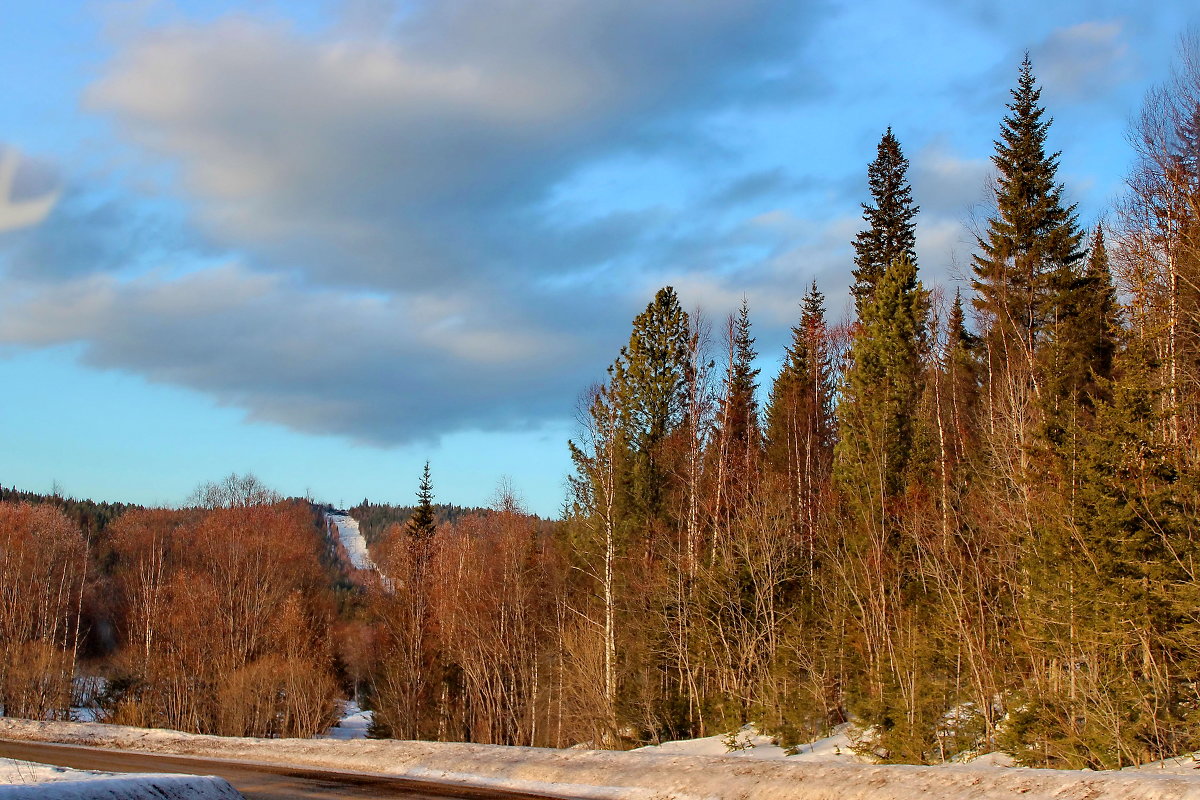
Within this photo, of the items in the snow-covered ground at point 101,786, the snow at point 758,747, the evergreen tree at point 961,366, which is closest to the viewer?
the snow-covered ground at point 101,786

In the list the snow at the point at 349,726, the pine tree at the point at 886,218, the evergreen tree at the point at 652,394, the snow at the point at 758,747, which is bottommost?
the snow at the point at 349,726

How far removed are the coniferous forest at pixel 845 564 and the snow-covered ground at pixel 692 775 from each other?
4332mm

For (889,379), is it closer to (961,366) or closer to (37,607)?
(961,366)

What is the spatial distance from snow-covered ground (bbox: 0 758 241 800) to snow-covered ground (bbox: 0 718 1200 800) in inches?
191

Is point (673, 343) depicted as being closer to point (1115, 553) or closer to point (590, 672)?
point (590, 672)

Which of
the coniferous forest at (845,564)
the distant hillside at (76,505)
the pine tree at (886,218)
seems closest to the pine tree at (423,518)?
the coniferous forest at (845,564)

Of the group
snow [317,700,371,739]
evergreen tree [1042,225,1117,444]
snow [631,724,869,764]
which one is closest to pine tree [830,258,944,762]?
snow [631,724,869,764]

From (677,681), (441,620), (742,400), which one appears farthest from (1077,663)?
(441,620)

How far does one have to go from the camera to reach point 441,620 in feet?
159

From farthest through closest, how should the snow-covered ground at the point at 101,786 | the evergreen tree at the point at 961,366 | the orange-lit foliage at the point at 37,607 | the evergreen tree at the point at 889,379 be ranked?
the orange-lit foliage at the point at 37,607
the evergreen tree at the point at 961,366
the evergreen tree at the point at 889,379
the snow-covered ground at the point at 101,786

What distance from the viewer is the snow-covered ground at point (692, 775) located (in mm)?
11250

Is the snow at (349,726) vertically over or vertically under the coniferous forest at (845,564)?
under

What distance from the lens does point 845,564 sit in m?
27.6

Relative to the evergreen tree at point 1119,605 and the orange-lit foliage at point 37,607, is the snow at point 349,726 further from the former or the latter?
the evergreen tree at point 1119,605
